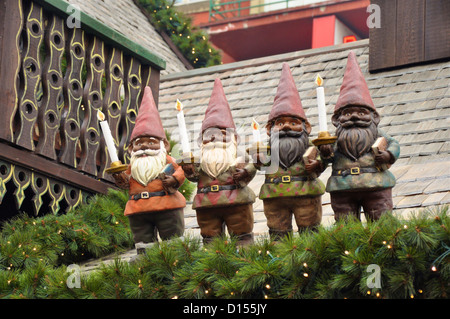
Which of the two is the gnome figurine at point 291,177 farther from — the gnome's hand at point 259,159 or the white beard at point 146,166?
the white beard at point 146,166

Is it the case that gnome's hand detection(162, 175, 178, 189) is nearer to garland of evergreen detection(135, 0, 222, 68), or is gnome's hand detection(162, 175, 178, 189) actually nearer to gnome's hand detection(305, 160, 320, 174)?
gnome's hand detection(305, 160, 320, 174)

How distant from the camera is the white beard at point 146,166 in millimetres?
4688

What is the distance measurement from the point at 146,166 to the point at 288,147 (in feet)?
2.94

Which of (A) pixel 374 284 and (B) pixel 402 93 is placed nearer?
(A) pixel 374 284

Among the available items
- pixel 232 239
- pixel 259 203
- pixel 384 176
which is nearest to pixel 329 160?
pixel 384 176

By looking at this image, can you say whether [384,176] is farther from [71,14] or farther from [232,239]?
[71,14]

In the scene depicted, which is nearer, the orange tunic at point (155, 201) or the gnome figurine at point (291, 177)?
the gnome figurine at point (291, 177)

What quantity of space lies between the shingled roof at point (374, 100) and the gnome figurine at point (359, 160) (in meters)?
0.57

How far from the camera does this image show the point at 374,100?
273 inches

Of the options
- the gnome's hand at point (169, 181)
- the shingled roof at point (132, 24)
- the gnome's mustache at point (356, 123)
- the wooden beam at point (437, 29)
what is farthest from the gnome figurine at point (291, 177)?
the shingled roof at point (132, 24)

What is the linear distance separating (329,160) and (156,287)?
3.87 feet

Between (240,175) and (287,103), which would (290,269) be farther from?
(287,103)

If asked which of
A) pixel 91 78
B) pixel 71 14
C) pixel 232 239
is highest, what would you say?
pixel 71 14

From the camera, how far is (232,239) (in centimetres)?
412
